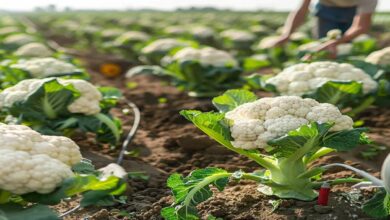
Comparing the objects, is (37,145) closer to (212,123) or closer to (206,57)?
(212,123)

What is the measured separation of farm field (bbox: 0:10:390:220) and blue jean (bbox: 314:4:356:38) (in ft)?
1.69

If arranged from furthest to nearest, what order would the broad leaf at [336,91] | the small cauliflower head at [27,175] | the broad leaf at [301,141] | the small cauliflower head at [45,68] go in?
1. the small cauliflower head at [45,68]
2. the broad leaf at [336,91]
3. the broad leaf at [301,141]
4. the small cauliflower head at [27,175]

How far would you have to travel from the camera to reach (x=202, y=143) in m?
5.69

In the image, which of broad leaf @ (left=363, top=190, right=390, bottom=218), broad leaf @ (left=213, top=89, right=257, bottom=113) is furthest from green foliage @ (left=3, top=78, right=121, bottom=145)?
broad leaf @ (left=363, top=190, right=390, bottom=218)

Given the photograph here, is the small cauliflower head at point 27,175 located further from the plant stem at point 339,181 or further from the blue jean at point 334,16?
the blue jean at point 334,16

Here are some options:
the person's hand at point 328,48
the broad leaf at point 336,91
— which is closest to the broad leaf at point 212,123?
the broad leaf at point 336,91

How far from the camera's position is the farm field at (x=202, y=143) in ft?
10.4

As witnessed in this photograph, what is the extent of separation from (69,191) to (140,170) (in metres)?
2.12

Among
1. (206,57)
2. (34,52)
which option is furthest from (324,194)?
(34,52)

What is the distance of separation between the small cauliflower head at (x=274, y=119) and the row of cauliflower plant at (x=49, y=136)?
2.51 ft

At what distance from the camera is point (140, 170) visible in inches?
199

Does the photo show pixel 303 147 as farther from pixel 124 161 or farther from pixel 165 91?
pixel 165 91

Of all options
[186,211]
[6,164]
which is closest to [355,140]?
[186,211]

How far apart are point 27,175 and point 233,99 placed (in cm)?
187
